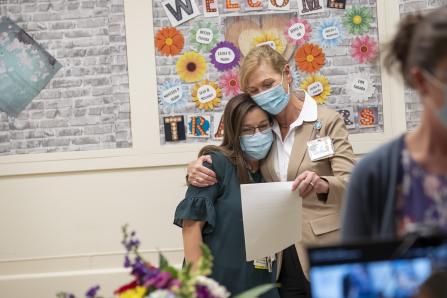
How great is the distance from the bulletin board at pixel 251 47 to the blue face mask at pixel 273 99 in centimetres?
103

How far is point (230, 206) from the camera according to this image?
2232mm

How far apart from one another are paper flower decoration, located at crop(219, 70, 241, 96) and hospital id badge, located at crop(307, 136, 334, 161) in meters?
1.14

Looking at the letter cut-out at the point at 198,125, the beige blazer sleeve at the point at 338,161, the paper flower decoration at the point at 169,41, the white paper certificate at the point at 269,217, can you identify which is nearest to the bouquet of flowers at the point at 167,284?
the white paper certificate at the point at 269,217

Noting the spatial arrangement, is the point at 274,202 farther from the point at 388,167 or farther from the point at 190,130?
the point at 190,130

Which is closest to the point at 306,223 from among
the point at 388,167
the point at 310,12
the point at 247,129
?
the point at 247,129

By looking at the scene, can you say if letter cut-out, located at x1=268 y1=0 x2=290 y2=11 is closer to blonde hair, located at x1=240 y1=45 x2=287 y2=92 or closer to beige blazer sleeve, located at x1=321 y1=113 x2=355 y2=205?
blonde hair, located at x1=240 y1=45 x2=287 y2=92

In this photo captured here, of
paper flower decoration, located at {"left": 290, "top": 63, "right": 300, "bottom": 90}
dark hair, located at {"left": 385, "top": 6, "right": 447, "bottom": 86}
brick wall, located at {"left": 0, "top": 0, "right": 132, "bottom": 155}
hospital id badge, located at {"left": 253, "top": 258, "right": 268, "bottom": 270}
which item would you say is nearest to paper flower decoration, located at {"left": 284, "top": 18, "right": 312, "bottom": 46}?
paper flower decoration, located at {"left": 290, "top": 63, "right": 300, "bottom": 90}

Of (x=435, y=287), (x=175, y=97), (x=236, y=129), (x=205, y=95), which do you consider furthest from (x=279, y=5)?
(x=435, y=287)

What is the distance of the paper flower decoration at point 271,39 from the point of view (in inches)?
130

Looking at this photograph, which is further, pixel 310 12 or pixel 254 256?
pixel 310 12

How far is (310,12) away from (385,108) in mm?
674

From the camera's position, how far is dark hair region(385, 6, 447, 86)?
38.5 inches

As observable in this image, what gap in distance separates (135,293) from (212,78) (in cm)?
218

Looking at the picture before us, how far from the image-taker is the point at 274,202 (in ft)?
6.97
